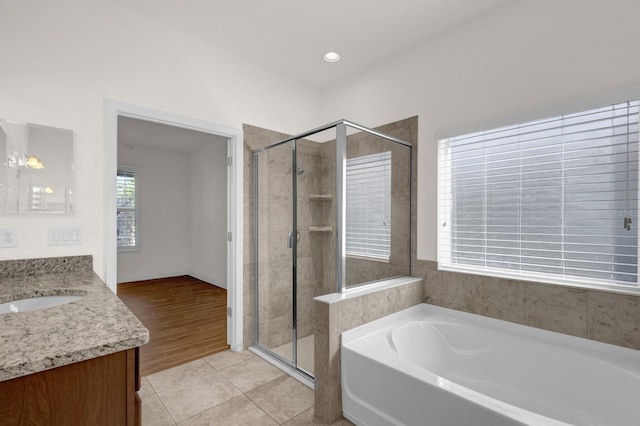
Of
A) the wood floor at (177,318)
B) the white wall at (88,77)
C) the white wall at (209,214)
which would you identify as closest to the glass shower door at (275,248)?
the wood floor at (177,318)

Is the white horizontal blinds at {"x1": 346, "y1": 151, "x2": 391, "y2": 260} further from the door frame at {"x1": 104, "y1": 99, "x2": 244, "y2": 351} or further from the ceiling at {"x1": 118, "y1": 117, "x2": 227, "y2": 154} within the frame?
the ceiling at {"x1": 118, "y1": 117, "x2": 227, "y2": 154}

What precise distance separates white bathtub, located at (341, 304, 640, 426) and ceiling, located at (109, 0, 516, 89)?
85.6 inches

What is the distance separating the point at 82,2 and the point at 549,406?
147 inches

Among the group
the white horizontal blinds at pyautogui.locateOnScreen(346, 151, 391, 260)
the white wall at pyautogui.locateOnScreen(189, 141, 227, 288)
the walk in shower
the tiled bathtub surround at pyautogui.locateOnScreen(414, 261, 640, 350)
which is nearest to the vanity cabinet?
the walk in shower

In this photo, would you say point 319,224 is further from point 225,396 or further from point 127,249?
point 127,249

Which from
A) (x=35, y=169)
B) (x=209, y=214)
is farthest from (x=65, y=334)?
(x=209, y=214)

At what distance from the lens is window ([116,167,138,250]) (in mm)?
5656

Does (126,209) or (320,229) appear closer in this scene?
(320,229)

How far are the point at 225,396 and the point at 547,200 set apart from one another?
248cm

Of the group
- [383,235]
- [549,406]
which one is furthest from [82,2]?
[549,406]

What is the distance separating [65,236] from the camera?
1939 millimetres

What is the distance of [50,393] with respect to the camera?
80cm

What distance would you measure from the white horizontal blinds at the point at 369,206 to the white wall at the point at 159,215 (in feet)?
16.5

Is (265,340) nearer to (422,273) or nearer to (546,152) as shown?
(422,273)
